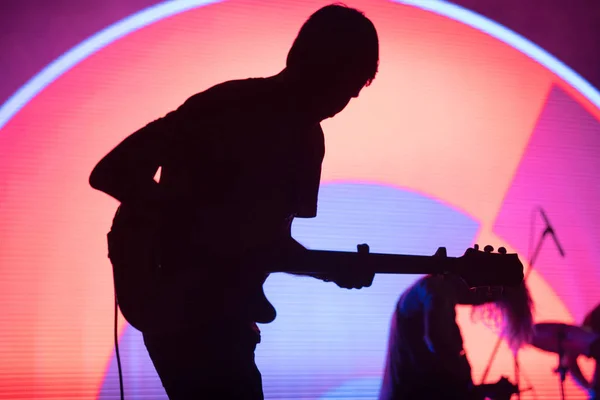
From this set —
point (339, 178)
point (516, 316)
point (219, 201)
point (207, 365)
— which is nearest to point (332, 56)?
point (219, 201)

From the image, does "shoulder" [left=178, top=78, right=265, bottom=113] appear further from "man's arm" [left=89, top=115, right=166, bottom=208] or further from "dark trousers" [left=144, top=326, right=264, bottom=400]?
"dark trousers" [left=144, top=326, right=264, bottom=400]

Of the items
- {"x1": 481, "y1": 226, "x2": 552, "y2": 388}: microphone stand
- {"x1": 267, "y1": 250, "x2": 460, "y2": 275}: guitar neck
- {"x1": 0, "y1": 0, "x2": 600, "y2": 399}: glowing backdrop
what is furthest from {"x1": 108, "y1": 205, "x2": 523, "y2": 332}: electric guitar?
Result: {"x1": 481, "y1": 226, "x2": 552, "y2": 388}: microphone stand

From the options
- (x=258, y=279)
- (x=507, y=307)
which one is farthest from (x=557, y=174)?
(x=258, y=279)

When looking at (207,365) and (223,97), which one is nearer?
(207,365)

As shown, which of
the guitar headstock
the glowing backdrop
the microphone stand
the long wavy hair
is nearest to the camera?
the guitar headstock

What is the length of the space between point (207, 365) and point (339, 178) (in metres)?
1.66

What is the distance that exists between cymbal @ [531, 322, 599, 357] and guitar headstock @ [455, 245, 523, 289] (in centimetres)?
140

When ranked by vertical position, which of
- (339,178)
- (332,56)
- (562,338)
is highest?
(332,56)

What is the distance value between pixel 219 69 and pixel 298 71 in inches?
→ 56.3

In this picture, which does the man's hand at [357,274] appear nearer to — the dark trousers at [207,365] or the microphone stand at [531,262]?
the dark trousers at [207,365]

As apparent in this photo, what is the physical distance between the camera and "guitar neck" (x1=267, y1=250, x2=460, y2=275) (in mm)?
1372

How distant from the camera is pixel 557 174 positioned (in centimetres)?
299

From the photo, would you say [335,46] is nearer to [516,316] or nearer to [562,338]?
[516,316]

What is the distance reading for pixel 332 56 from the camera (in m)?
1.32
